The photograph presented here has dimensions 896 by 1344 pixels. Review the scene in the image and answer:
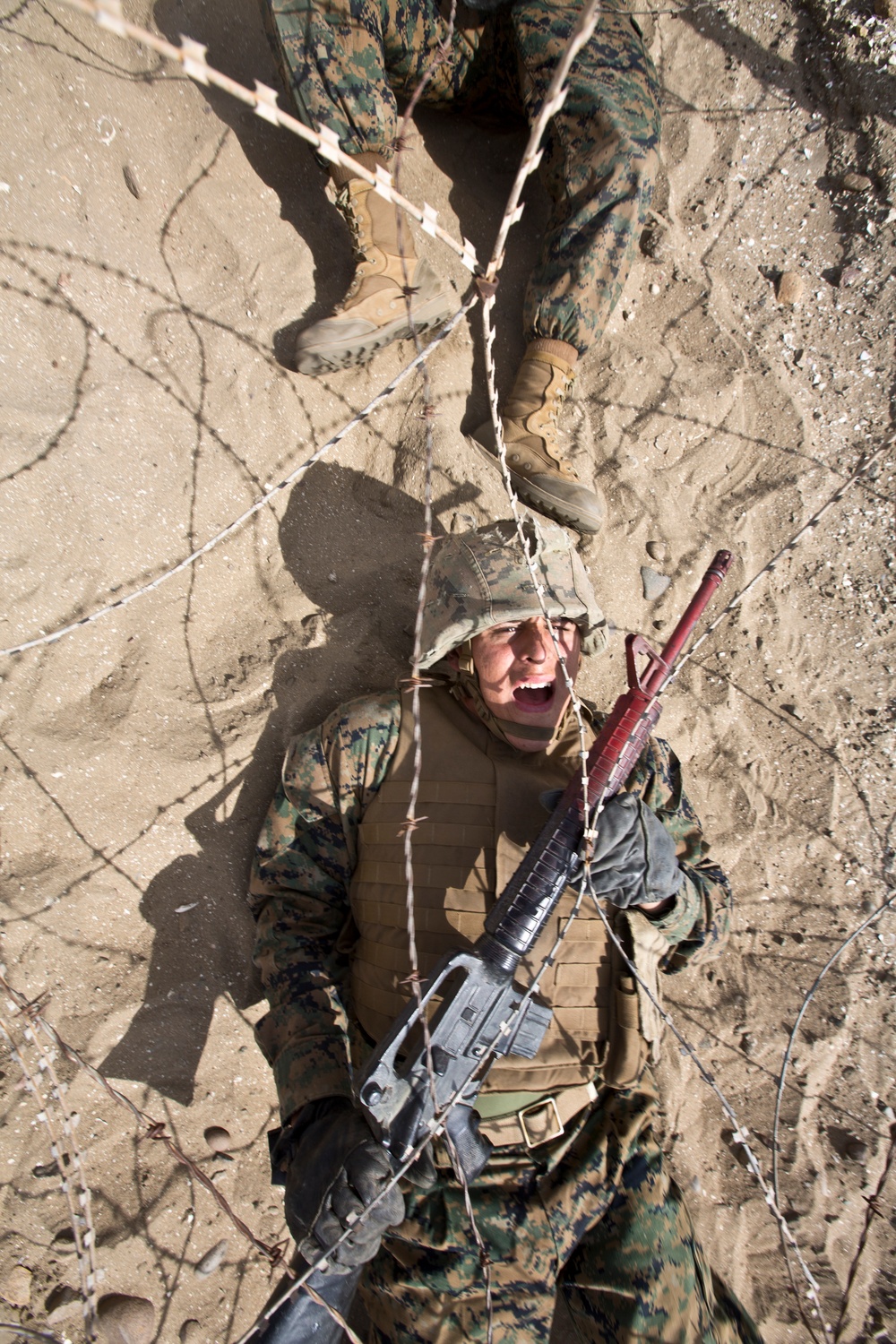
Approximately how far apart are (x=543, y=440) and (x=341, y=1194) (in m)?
3.04

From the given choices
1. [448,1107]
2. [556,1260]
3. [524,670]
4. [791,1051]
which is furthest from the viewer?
[791,1051]

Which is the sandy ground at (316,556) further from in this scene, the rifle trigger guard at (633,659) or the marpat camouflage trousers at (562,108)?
the rifle trigger guard at (633,659)

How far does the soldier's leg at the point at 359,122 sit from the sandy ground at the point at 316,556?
31cm

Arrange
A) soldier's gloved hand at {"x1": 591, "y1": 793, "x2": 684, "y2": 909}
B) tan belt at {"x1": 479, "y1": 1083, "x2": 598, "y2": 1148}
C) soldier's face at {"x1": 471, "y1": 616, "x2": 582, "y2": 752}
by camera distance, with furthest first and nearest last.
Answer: soldier's face at {"x1": 471, "y1": 616, "x2": 582, "y2": 752}
tan belt at {"x1": 479, "y1": 1083, "x2": 598, "y2": 1148}
soldier's gloved hand at {"x1": 591, "y1": 793, "x2": 684, "y2": 909}

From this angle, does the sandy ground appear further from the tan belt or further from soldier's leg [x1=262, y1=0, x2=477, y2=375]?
the tan belt

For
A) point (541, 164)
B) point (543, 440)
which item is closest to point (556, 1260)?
point (543, 440)

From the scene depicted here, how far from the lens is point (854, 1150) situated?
131 inches

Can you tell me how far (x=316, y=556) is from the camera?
3512mm

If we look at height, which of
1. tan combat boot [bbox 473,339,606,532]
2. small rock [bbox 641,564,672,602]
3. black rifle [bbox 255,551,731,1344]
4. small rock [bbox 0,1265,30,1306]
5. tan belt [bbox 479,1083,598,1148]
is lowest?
small rock [bbox 0,1265,30,1306]

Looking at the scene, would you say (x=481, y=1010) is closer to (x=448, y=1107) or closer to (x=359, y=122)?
(x=448, y=1107)

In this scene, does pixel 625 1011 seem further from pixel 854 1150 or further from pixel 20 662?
pixel 20 662

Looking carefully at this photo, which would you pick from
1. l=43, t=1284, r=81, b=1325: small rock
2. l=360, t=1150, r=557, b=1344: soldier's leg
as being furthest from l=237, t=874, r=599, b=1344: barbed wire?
l=43, t=1284, r=81, b=1325: small rock

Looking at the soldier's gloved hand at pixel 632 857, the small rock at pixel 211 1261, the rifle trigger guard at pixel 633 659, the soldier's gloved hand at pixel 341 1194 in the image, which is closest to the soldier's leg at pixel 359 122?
the rifle trigger guard at pixel 633 659

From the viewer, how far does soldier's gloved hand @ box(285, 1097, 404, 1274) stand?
91.0 inches
